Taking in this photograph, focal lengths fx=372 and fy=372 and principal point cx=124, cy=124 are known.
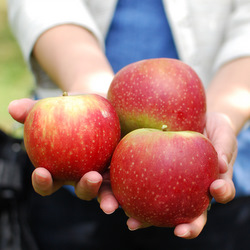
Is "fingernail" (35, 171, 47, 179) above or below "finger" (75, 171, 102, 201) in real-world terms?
above

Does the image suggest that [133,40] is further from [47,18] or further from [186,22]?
[47,18]

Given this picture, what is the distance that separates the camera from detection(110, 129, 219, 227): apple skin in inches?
38.4

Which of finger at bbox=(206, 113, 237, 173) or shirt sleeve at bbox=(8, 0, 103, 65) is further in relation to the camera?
shirt sleeve at bbox=(8, 0, 103, 65)

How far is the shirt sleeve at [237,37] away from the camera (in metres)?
1.61

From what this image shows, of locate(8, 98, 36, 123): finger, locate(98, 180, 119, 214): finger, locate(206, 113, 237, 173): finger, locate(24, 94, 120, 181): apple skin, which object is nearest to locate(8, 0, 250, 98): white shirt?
locate(206, 113, 237, 173): finger

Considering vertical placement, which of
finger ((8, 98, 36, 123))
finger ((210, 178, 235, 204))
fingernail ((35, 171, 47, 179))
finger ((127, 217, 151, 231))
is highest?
finger ((8, 98, 36, 123))

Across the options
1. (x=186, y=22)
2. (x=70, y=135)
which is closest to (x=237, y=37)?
(x=186, y=22)

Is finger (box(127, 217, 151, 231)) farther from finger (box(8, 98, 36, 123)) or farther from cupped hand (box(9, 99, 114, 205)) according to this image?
finger (box(8, 98, 36, 123))

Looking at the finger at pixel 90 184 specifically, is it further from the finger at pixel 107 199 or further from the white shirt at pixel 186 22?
the white shirt at pixel 186 22

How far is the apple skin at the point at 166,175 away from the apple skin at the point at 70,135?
0.28 feet

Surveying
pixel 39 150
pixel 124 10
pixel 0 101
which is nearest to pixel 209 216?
pixel 39 150

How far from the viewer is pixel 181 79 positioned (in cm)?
118

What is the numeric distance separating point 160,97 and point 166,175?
0.92 feet

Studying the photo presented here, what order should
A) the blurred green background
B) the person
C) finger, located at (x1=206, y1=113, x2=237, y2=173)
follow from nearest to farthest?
finger, located at (x1=206, y1=113, x2=237, y2=173)
the person
the blurred green background
